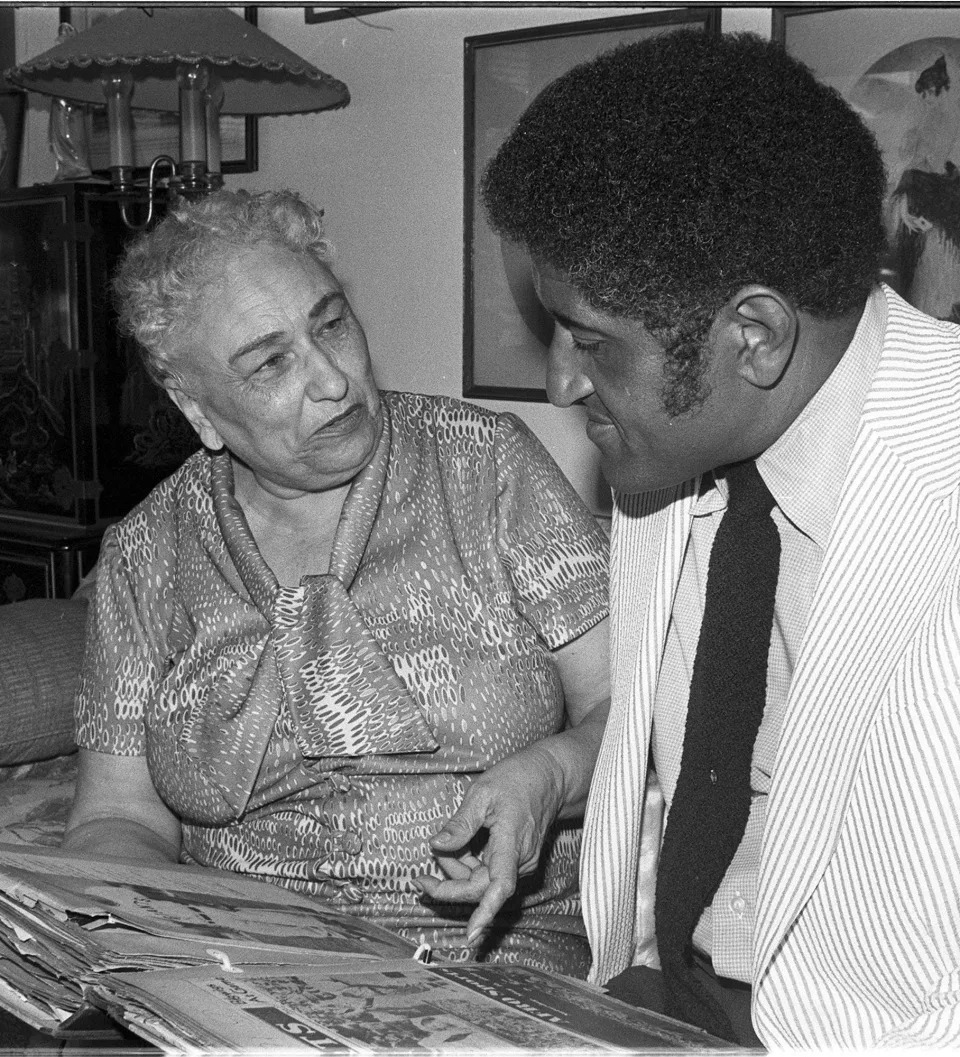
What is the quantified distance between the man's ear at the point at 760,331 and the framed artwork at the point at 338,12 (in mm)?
2019

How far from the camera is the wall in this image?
2.76 metres

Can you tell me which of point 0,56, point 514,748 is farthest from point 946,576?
point 0,56

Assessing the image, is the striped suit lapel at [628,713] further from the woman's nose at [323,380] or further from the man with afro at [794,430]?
the woman's nose at [323,380]

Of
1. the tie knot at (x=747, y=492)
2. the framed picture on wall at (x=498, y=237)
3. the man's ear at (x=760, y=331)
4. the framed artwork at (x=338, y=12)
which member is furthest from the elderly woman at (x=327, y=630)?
the framed artwork at (x=338, y=12)

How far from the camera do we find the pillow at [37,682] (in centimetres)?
209

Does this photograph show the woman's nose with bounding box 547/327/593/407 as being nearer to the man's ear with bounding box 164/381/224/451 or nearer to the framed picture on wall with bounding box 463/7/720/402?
the man's ear with bounding box 164/381/224/451

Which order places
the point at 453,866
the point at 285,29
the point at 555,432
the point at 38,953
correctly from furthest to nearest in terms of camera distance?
the point at 285,29 → the point at 555,432 → the point at 453,866 → the point at 38,953

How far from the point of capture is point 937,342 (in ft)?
3.69

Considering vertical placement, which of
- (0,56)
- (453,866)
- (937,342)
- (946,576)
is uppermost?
(0,56)

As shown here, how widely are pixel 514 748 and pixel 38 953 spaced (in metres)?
0.71

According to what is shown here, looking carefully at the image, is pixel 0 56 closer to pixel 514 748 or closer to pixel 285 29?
pixel 285 29

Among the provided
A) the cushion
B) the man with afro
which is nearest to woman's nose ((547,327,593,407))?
the man with afro

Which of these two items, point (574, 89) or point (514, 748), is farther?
point (514, 748)

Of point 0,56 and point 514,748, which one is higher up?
point 0,56
